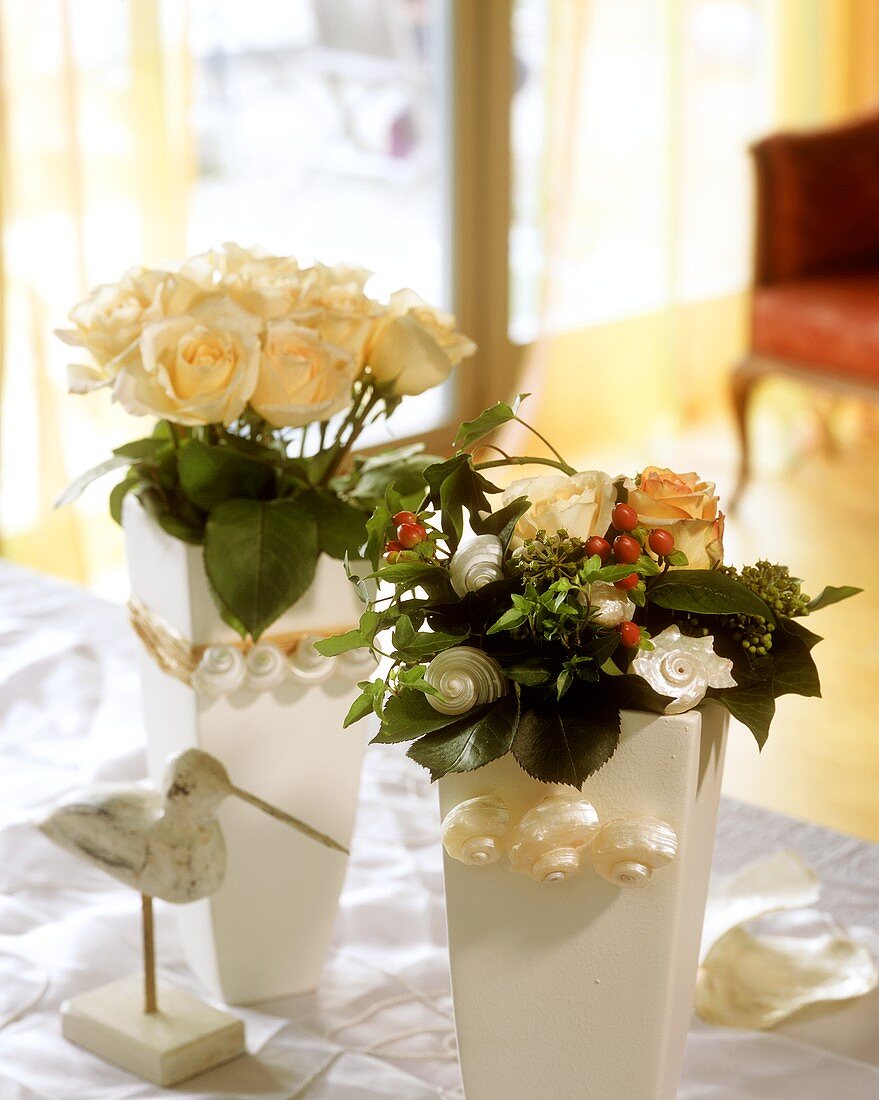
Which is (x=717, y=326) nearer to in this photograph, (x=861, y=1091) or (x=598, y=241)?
(x=598, y=241)

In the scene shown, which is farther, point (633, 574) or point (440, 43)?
→ point (440, 43)

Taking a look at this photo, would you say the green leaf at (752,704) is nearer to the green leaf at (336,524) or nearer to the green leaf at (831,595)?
the green leaf at (831,595)

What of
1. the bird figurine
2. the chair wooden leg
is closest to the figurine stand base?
the bird figurine

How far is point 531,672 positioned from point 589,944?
158 millimetres

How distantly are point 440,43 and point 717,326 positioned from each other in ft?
4.77

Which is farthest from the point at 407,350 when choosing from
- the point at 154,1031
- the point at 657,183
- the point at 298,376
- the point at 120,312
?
the point at 657,183

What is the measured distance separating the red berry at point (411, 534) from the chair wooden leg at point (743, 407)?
270 centimetres

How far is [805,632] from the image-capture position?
764mm

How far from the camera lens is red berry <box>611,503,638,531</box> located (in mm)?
706

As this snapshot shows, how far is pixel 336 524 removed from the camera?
951 millimetres

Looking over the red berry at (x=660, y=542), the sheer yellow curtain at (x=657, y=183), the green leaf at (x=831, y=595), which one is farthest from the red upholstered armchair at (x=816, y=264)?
the red berry at (x=660, y=542)

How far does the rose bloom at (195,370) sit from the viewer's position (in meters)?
0.88

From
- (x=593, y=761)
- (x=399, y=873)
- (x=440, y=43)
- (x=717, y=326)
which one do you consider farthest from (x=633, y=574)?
(x=717, y=326)

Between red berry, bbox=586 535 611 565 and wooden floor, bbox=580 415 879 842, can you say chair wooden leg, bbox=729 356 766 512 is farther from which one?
red berry, bbox=586 535 611 565
